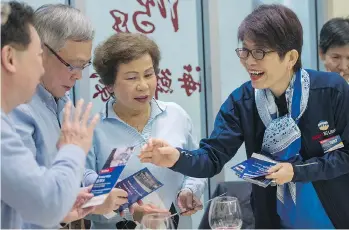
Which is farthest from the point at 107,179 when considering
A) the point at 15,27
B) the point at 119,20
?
the point at 119,20

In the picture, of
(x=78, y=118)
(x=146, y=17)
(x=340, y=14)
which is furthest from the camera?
(x=340, y=14)

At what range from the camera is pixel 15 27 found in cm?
132

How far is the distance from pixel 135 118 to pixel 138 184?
509mm

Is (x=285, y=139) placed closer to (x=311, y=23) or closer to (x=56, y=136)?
(x=56, y=136)

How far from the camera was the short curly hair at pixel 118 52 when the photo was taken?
7.45 ft

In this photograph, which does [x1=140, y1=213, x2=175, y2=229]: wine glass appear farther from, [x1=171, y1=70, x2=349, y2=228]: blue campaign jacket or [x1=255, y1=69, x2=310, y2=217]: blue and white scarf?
[x1=255, y1=69, x2=310, y2=217]: blue and white scarf

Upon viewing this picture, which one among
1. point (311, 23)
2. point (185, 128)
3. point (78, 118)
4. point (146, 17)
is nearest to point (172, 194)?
point (185, 128)

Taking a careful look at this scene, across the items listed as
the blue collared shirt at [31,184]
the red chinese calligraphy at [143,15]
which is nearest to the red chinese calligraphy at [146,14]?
the red chinese calligraphy at [143,15]

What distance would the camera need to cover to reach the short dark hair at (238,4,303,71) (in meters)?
2.02

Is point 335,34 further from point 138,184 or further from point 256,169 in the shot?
point 138,184

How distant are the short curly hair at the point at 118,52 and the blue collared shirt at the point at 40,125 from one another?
446mm

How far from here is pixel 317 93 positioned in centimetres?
206

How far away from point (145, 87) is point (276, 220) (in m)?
0.78

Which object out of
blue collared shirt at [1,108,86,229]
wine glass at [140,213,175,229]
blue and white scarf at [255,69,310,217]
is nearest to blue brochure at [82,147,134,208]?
wine glass at [140,213,175,229]
